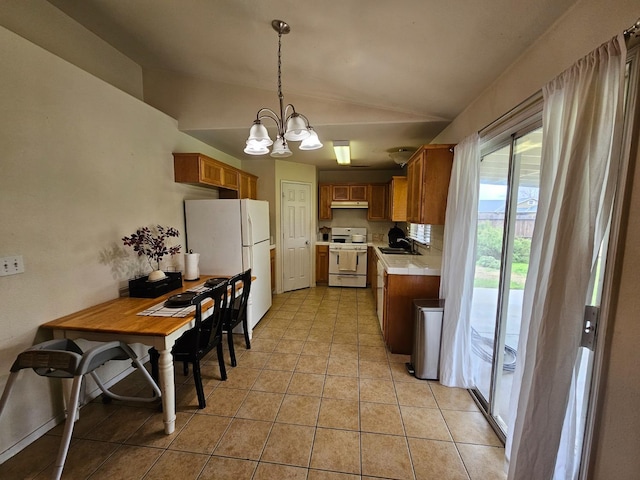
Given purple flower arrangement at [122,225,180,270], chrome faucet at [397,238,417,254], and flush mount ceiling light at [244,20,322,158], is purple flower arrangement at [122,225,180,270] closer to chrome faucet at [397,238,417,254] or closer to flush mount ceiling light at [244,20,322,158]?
flush mount ceiling light at [244,20,322,158]

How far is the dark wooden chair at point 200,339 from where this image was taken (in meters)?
1.91

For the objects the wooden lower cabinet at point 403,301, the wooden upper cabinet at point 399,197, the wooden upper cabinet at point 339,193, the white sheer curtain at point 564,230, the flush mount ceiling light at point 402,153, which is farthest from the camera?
the wooden upper cabinet at point 339,193

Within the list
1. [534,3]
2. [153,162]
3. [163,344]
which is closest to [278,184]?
[153,162]

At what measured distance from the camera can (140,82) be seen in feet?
9.68

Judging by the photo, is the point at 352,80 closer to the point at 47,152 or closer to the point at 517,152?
the point at 517,152

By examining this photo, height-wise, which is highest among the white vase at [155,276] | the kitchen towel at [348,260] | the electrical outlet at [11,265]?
the electrical outlet at [11,265]

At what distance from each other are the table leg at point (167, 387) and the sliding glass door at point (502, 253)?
217 cm

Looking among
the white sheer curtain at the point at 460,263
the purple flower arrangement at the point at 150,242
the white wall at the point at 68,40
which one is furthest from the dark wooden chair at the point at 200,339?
the white wall at the point at 68,40

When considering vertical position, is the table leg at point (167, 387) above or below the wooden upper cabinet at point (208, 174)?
below

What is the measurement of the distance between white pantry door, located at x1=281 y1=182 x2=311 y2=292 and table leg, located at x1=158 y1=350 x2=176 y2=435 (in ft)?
10.3

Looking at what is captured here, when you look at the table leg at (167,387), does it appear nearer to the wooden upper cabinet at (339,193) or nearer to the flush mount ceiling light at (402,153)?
the flush mount ceiling light at (402,153)

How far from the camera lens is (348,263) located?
16.5ft

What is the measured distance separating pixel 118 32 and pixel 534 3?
305 centimetres

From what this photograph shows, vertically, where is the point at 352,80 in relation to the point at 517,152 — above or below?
above
